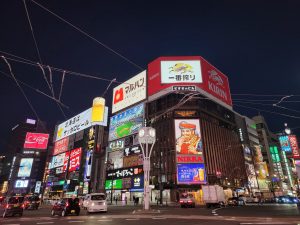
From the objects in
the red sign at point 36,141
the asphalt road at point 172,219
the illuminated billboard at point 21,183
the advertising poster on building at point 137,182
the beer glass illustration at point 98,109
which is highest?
the red sign at point 36,141

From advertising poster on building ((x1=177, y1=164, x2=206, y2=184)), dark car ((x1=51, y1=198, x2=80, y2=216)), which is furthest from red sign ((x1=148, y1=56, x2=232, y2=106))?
A: dark car ((x1=51, y1=198, x2=80, y2=216))

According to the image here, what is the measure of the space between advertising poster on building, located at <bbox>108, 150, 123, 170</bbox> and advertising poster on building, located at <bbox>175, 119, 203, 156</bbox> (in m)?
18.8

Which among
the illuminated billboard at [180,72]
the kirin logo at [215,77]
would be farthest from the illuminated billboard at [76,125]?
the kirin logo at [215,77]

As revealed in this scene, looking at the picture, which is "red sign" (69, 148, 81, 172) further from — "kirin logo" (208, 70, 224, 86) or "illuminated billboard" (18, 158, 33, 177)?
"kirin logo" (208, 70, 224, 86)

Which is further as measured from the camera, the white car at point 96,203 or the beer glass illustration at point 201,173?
the beer glass illustration at point 201,173

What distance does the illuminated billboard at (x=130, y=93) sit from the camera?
6669 centimetres

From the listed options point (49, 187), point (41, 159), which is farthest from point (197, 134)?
point (41, 159)

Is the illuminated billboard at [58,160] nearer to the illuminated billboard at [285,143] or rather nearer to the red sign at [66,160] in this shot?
the red sign at [66,160]

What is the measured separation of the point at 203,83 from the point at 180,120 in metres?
11.6

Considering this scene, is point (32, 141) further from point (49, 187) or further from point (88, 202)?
point (88, 202)

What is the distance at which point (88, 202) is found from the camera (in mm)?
20062

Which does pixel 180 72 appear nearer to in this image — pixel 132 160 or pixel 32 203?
pixel 132 160

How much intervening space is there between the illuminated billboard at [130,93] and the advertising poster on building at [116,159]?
12669 millimetres

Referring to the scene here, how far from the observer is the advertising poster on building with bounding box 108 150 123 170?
7119 cm
